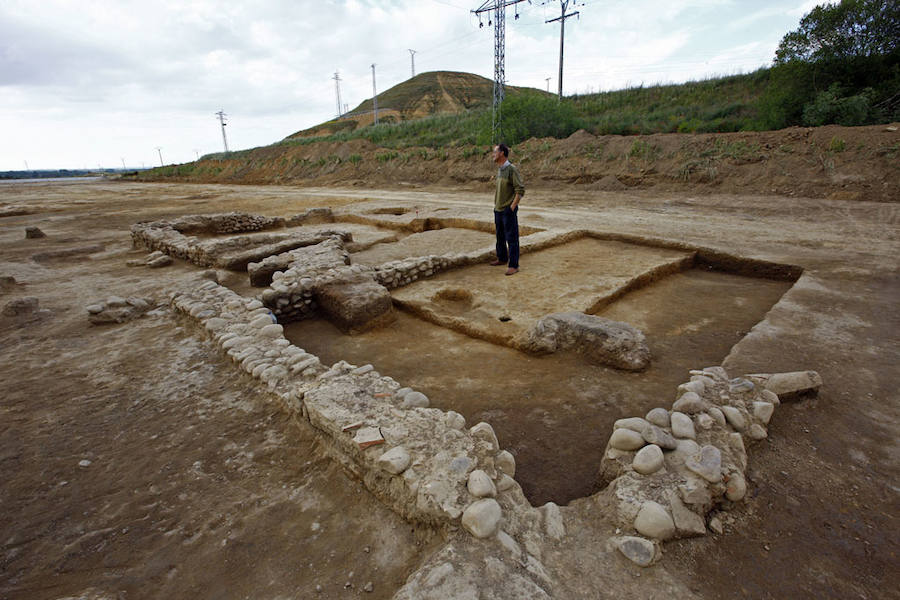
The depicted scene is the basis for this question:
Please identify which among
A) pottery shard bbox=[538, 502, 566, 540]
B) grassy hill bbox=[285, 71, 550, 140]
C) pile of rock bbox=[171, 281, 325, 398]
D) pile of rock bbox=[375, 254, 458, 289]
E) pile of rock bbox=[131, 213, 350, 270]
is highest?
grassy hill bbox=[285, 71, 550, 140]

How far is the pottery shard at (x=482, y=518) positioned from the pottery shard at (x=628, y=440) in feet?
2.77

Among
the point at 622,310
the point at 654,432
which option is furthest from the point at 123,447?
the point at 622,310

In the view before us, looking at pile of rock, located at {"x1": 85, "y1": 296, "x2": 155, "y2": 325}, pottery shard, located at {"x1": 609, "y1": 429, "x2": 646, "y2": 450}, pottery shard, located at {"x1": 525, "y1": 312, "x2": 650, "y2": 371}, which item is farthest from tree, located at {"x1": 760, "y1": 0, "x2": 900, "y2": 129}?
pile of rock, located at {"x1": 85, "y1": 296, "x2": 155, "y2": 325}

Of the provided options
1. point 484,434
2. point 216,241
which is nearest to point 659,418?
point 484,434

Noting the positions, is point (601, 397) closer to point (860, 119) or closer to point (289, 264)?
point (289, 264)

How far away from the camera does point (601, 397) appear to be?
331 cm

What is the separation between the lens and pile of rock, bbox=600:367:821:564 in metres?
1.94

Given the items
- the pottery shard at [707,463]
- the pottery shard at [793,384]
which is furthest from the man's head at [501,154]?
the pottery shard at [707,463]

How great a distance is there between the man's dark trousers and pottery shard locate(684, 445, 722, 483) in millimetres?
4013

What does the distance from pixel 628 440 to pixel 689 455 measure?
0.30 m

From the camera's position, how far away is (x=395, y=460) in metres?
2.23

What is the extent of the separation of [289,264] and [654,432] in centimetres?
568

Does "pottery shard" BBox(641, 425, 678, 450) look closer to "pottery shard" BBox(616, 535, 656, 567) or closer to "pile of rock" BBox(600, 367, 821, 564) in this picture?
"pile of rock" BBox(600, 367, 821, 564)

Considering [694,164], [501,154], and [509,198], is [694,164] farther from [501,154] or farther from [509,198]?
[501,154]
